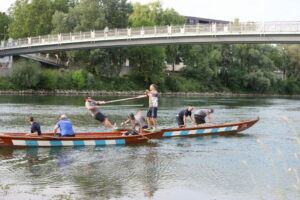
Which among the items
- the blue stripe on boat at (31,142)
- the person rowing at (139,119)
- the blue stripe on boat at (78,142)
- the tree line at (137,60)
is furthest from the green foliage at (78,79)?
the blue stripe on boat at (31,142)

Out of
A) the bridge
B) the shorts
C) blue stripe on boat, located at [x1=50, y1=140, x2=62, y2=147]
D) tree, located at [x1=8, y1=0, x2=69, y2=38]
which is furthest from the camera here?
tree, located at [x1=8, y1=0, x2=69, y2=38]

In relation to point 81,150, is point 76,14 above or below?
above

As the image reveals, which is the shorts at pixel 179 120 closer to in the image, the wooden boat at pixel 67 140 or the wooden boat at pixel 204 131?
the wooden boat at pixel 204 131

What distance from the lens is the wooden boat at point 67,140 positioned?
60.9 ft

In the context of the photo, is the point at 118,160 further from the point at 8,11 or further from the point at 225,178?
the point at 8,11

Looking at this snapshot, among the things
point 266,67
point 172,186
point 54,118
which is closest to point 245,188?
point 172,186

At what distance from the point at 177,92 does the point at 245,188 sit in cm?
7425

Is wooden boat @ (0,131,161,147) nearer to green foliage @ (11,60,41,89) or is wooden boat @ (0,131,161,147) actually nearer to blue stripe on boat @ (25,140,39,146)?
blue stripe on boat @ (25,140,39,146)

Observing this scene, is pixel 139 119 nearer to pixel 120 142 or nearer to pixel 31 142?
pixel 120 142

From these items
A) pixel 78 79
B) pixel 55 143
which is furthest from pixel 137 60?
pixel 55 143

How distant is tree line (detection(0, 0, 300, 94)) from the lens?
74438 mm

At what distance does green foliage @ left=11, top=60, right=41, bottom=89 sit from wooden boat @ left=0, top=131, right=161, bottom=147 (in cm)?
5126

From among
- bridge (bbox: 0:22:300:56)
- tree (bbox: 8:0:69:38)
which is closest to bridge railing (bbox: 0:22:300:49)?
bridge (bbox: 0:22:300:56)

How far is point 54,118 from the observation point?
32.2 meters
